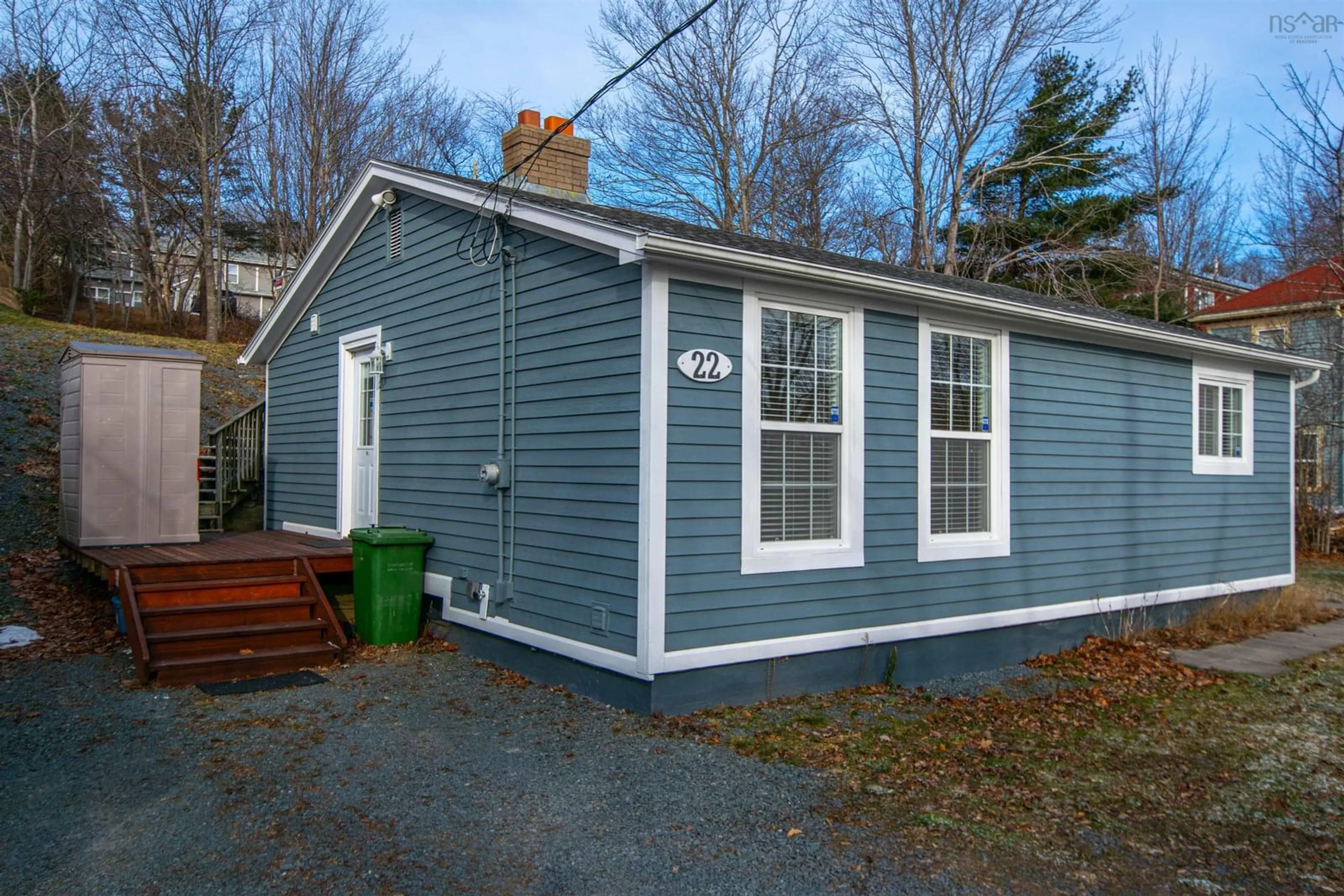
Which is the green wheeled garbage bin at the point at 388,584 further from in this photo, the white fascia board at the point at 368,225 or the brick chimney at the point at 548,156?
the brick chimney at the point at 548,156

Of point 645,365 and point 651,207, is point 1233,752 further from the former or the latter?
point 651,207

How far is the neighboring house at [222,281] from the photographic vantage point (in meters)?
27.0

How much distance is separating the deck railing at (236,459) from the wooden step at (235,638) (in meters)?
4.44

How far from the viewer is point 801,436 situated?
6734 millimetres

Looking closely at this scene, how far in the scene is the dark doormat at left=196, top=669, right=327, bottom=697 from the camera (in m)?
6.45

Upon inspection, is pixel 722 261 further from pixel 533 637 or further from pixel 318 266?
pixel 318 266

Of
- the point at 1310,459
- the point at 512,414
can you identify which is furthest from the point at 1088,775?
the point at 1310,459

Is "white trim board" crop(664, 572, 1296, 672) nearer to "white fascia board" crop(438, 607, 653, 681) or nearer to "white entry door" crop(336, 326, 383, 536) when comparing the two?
"white fascia board" crop(438, 607, 653, 681)

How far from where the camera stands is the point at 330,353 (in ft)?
34.1

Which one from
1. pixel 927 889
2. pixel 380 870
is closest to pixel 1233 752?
pixel 927 889

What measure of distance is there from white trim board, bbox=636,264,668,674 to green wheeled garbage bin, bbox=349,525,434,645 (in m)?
2.89

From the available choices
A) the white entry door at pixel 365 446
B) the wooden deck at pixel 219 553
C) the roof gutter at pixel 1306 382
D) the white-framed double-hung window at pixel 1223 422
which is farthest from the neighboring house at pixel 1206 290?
the wooden deck at pixel 219 553

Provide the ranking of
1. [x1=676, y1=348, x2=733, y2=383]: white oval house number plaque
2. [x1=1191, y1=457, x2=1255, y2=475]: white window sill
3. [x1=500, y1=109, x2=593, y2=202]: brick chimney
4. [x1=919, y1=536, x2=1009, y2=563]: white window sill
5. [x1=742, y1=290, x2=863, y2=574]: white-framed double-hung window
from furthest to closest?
[x1=1191, y1=457, x2=1255, y2=475]: white window sill < [x1=500, y1=109, x2=593, y2=202]: brick chimney < [x1=919, y1=536, x2=1009, y2=563]: white window sill < [x1=742, y1=290, x2=863, y2=574]: white-framed double-hung window < [x1=676, y1=348, x2=733, y2=383]: white oval house number plaque

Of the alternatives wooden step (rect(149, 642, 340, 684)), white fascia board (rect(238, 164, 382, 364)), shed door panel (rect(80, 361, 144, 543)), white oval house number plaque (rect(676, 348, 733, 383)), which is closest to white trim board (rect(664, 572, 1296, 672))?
white oval house number plaque (rect(676, 348, 733, 383))
